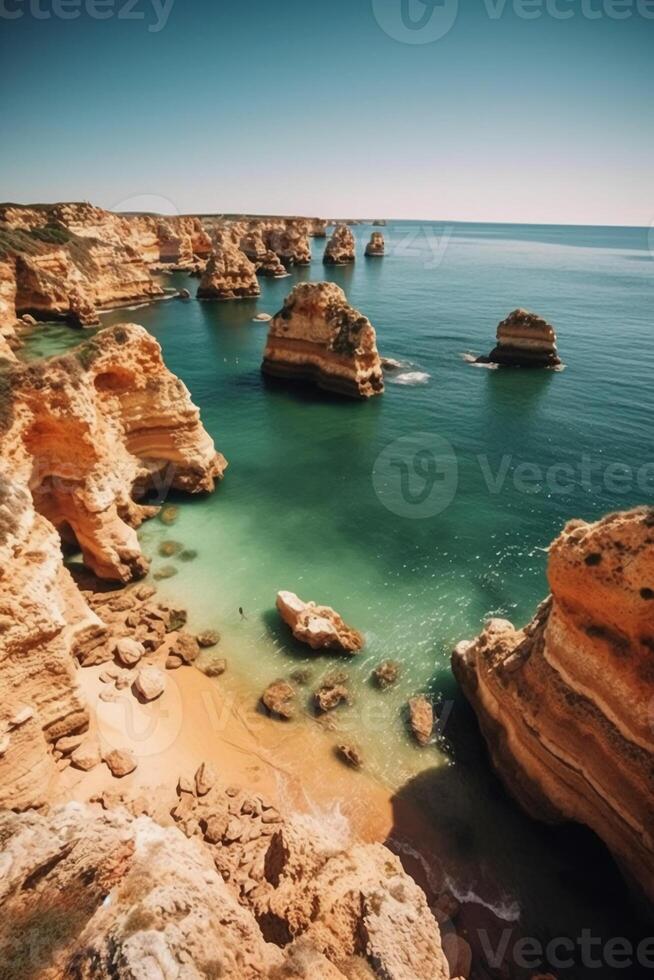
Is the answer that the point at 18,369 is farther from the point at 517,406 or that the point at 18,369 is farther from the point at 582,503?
the point at 517,406

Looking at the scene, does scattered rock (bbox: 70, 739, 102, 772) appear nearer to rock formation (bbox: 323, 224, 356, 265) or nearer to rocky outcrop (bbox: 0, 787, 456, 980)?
rocky outcrop (bbox: 0, 787, 456, 980)

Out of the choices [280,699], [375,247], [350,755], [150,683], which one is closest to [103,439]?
[150,683]

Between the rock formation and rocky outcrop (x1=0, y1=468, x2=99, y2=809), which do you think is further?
the rock formation

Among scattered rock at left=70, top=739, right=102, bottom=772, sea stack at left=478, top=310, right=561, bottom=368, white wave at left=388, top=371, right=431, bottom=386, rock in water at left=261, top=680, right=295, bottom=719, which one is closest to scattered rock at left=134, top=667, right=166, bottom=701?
scattered rock at left=70, top=739, right=102, bottom=772

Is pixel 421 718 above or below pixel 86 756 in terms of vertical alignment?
below

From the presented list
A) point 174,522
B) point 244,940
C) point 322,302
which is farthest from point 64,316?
point 244,940

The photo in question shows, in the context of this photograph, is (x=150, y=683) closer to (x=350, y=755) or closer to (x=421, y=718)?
(x=350, y=755)

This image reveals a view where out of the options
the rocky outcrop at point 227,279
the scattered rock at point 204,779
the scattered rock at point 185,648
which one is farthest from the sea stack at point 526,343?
the scattered rock at point 204,779
